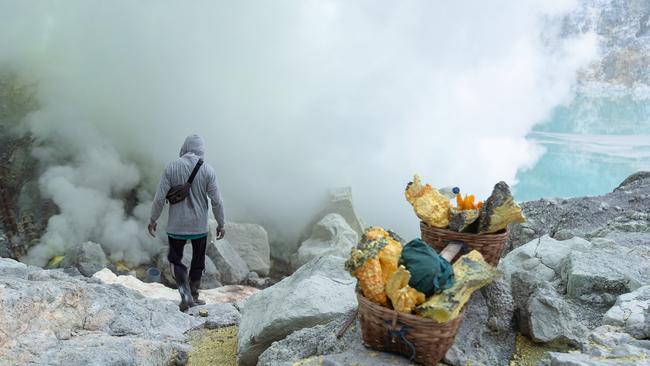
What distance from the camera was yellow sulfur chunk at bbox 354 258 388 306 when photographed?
6.52ft

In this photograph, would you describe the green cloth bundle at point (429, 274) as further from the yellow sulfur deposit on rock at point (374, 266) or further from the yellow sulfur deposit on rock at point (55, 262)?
the yellow sulfur deposit on rock at point (55, 262)

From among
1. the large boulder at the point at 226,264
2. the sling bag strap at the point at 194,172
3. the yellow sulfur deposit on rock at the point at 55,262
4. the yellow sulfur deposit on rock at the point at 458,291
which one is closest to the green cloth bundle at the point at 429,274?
the yellow sulfur deposit on rock at the point at 458,291

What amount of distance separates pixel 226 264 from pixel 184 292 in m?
4.75

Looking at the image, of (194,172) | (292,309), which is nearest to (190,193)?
(194,172)

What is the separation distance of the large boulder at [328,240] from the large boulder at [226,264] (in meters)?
1.54

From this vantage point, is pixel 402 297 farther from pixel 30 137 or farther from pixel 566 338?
pixel 30 137

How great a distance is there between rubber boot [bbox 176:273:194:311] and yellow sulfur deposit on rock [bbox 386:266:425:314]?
345cm

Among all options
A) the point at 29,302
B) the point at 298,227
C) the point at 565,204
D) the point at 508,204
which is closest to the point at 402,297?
the point at 508,204

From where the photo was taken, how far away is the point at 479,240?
8.28 feet

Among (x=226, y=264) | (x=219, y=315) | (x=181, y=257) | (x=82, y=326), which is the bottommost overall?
(x=226, y=264)

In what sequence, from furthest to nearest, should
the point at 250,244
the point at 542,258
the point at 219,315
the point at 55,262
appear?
the point at 250,244
the point at 55,262
the point at 219,315
the point at 542,258

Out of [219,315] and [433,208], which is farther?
[219,315]

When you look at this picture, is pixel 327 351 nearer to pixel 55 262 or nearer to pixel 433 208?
pixel 433 208

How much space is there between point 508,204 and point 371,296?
0.93 meters
